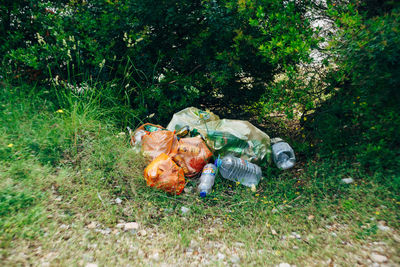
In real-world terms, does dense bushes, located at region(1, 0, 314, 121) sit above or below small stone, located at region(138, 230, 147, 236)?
above

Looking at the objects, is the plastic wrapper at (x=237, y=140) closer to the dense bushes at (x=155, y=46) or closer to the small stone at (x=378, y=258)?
the dense bushes at (x=155, y=46)

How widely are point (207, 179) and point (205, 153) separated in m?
0.34

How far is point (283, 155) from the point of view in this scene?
3.11m

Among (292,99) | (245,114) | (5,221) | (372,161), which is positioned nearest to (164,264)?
(5,221)

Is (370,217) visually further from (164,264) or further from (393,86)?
(164,264)

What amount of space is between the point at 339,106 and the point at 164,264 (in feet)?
7.99

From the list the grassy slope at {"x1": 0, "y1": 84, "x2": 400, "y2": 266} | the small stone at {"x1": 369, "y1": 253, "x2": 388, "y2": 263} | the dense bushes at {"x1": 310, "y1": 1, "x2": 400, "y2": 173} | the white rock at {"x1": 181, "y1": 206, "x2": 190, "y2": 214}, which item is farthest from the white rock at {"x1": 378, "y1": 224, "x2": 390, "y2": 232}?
the white rock at {"x1": 181, "y1": 206, "x2": 190, "y2": 214}

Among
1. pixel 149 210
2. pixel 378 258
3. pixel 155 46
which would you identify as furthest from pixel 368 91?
pixel 155 46

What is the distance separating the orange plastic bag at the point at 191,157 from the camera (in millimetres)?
2764

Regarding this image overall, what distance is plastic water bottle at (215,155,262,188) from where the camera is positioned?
2.79 m

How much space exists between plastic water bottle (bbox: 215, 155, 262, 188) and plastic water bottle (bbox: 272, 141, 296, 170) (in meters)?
0.36

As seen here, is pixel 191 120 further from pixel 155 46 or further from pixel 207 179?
pixel 155 46

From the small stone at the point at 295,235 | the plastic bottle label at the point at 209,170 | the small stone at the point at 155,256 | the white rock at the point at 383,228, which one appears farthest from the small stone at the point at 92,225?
the white rock at the point at 383,228

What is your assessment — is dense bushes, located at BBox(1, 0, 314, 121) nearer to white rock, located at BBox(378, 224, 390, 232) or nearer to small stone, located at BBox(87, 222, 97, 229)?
small stone, located at BBox(87, 222, 97, 229)
